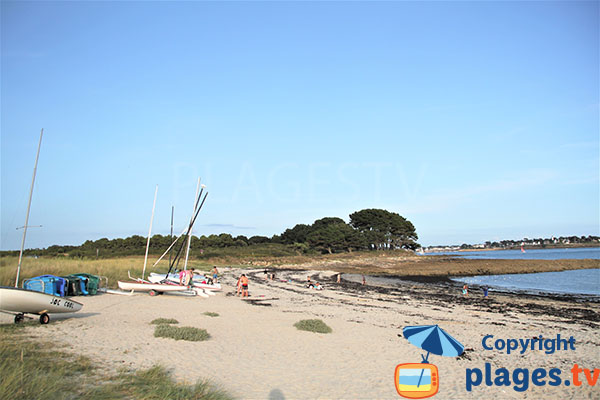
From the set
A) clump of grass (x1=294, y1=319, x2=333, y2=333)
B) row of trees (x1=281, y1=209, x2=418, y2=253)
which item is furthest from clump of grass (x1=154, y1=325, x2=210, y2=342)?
row of trees (x1=281, y1=209, x2=418, y2=253)

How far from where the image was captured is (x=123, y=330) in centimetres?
1316

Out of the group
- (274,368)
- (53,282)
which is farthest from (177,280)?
(274,368)

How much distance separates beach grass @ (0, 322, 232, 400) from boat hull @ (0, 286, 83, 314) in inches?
112

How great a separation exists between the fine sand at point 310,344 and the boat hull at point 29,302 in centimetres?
60

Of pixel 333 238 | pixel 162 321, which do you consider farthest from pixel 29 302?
pixel 333 238

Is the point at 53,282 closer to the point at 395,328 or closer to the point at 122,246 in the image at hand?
the point at 395,328

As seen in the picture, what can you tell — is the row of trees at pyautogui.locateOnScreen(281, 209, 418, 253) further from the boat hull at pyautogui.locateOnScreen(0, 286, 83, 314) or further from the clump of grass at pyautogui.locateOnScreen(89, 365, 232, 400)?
the clump of grass at pyautogui.locateOnScreen(89, 365, 232, 400)

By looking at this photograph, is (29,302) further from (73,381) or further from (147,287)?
(147,287)

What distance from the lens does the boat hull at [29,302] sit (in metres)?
11.8

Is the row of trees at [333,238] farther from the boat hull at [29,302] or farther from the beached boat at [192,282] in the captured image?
the boat hull at [29,302]

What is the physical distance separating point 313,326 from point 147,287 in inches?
501

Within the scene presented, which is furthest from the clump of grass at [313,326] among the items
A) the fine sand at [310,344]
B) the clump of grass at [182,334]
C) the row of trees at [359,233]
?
the row of trees at [359,233]

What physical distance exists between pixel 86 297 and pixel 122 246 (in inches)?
3024

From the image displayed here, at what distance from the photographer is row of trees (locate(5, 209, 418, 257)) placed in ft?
304
